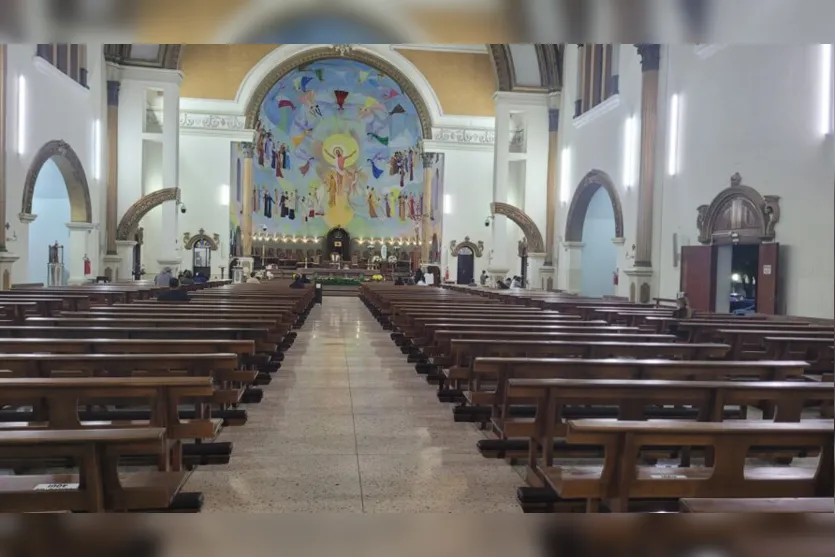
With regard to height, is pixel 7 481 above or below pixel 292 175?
below

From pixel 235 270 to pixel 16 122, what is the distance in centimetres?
1215

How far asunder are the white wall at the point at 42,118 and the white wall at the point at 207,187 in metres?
5.51

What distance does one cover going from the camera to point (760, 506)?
1.97 meters

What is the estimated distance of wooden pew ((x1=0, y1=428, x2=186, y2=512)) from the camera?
6.73 feet

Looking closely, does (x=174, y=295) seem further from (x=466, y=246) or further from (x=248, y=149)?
(x=248, y=149)

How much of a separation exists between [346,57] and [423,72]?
3481 mm

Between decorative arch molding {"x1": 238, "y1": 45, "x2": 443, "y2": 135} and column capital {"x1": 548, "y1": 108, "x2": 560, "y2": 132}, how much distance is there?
5.66m

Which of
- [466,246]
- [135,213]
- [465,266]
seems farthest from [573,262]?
[135,213]

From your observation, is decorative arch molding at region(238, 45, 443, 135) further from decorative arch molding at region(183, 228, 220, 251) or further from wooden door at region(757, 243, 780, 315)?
wooden door at region(757, 243, 780, 315)

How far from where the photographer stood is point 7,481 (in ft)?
7.59

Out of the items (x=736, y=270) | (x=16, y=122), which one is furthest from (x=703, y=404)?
(x=16, y=122)

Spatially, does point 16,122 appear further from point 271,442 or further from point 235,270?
point 271,442

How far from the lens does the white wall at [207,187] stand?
26.0 metres

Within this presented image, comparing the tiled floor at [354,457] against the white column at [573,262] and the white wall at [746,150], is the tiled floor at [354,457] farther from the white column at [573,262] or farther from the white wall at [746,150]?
the white column at [573,262]
